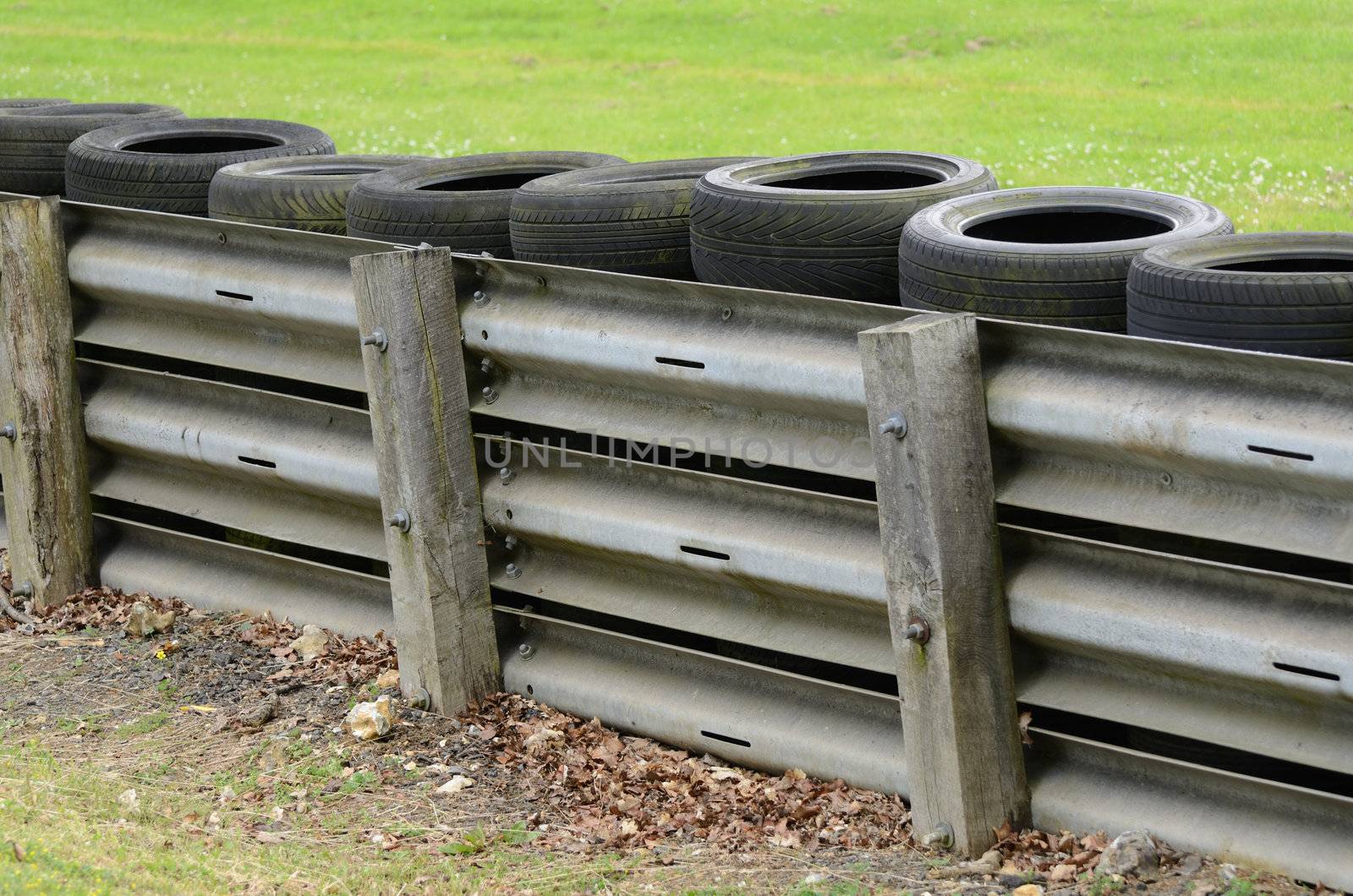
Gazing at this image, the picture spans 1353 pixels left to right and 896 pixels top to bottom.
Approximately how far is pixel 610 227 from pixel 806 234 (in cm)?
83

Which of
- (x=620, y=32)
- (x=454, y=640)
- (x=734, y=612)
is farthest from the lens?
(x=620, y=32)

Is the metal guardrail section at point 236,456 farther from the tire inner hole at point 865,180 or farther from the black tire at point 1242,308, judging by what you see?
the black tire at point 1242,308

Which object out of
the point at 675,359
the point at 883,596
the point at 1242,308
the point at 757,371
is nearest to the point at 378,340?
the point at 675,359

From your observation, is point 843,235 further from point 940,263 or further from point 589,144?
point 589,144

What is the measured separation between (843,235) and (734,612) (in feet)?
4.35

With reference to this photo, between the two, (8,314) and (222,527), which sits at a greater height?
(8,314)

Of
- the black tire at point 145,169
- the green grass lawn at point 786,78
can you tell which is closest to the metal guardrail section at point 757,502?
the black tire at point 145,169

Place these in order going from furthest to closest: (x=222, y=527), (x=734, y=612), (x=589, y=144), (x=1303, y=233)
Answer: (x=589, y=144)
(x=222, y=527)
(x=734, y=612)
(x=1303, y=233)

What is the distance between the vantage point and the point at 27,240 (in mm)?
6367

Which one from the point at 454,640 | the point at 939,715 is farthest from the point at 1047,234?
the point at 454,640

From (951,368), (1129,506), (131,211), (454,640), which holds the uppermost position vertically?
(131,211)

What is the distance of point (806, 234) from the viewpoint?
497 centimetres

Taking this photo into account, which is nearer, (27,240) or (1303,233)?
(1303,233)

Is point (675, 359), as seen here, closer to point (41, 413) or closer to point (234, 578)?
point (234, 578)
